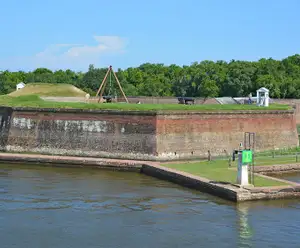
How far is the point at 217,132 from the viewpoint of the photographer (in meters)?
25.1

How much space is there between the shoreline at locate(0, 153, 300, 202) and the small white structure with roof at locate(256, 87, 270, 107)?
27.4 ft

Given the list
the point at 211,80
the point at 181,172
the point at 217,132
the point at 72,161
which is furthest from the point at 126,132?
the point at 211,80

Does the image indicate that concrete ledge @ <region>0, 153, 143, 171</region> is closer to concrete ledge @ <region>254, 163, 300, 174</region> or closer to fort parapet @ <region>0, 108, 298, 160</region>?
fort parapet @ <region>0, 108, 298, 160</region>

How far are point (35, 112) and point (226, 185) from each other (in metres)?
12.2

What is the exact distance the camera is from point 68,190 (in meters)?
17.2

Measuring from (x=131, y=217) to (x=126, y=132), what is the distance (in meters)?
10.00

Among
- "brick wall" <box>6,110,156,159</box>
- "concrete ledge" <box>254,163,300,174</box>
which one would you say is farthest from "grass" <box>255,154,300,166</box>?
"brick wall" <box>6,110,156,159</box>

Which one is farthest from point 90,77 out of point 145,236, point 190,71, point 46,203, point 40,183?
point 145,236

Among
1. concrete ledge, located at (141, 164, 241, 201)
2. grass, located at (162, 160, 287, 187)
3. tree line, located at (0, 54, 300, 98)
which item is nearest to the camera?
concrete ledge, located at (141, 164, 241, 201)

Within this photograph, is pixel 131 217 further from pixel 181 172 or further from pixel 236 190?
pixel 181 172

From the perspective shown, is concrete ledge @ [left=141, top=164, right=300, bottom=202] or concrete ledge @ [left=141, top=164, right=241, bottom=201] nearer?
concrete ledge @ [left=141, top=164, right=300, bottom=202]

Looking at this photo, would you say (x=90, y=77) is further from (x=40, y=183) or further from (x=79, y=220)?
(x=79, y=220)

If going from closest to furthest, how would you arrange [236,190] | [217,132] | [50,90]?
1. [236,190]
2. [217,132]
3. [50,90]

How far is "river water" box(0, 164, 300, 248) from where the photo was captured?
11930mm
